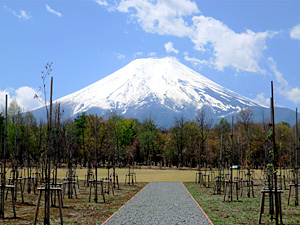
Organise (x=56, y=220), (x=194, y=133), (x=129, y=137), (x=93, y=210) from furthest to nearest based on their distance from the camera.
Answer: (x=129, y=137) < (x=194, y=133) < (x=93, y=210) < (x=56, y=220)

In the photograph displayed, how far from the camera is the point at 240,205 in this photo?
13547 millimetres

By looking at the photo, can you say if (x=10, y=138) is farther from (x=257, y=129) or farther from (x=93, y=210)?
(x=93, y=210)

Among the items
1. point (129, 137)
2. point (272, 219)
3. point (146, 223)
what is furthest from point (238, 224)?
point (129, 137)

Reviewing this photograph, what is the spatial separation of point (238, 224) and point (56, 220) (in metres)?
5.25

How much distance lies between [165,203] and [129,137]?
5689 cm

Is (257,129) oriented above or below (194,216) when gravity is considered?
above

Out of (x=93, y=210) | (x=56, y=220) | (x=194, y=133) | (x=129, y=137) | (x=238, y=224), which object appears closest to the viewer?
(x=238, y=224)

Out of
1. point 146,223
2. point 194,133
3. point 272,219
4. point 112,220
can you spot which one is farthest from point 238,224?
point 194,133

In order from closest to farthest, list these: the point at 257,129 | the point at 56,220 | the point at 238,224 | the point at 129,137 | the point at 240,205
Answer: the point at 238,224 → the point at 56,220 → the point at 240,205 → the point at 257,129 → the point at 129,137

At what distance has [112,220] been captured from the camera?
9945 millimetres

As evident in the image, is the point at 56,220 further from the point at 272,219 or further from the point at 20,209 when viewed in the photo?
the point at 272,219

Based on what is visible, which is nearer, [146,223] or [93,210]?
[146,223]

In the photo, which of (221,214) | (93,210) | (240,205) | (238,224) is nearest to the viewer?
(238,224)

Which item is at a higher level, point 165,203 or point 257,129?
point 257,129
